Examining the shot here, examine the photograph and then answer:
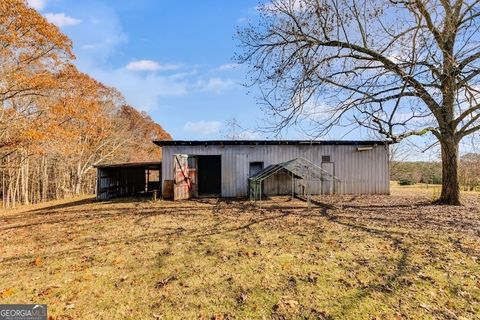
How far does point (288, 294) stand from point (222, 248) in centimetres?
240

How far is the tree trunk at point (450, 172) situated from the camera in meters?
11.6

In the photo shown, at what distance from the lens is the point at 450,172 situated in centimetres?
1178

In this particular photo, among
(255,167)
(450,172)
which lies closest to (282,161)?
(255,167)

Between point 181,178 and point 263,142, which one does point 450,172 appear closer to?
point 263,142

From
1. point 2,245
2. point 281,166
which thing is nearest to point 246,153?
point 281,166

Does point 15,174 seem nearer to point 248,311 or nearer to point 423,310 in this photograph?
point 248,311

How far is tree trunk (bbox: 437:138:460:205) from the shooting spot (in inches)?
Answer: 455

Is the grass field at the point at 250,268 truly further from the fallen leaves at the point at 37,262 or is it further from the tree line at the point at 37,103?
the tree line at the point at 37,103

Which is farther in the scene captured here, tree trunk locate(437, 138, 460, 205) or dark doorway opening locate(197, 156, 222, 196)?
dark doorway opening locate(197, 156, 222, 196)

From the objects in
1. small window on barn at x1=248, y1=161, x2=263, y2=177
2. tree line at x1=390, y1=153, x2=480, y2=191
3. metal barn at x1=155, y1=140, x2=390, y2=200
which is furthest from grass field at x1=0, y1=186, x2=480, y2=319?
tree line at x1=390, y1=153, x2=480, y2=191

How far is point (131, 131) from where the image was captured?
3325 centimetres

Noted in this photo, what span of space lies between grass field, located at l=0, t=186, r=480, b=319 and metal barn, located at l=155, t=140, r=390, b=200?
689 centimetres

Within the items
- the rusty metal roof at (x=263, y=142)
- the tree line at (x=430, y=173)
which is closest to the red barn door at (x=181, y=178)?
the rusty metal roof at (x=263, y=142)

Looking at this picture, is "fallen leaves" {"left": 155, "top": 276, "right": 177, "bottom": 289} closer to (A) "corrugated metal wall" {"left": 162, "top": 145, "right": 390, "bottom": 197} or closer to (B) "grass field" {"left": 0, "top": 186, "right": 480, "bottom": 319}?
(B) "grass field" {"left": 0, "top": 186, "right": 480, "bottom": 319}
